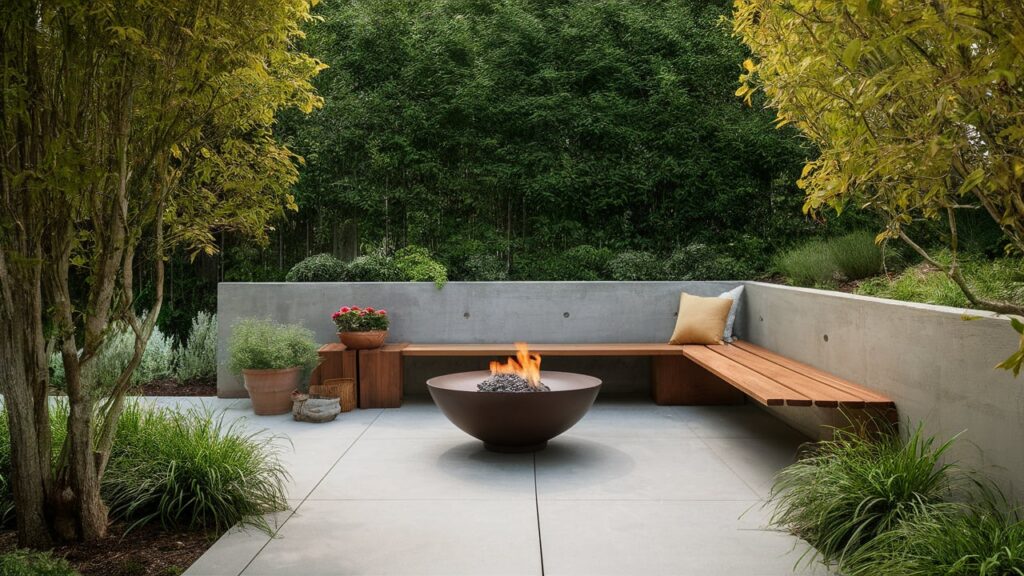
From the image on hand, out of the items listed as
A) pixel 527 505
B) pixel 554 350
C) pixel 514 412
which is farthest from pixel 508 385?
pixel 554 350

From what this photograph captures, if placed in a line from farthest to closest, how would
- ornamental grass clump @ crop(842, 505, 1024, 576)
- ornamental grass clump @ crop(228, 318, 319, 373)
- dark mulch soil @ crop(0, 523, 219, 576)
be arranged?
ornamental grass clump @ crop(228, 318, 319, 373) → dark mulch soil @ crop(0, 523, 219, 576) → ornamental grass clump @ crop(842, 505, 1024, 576)

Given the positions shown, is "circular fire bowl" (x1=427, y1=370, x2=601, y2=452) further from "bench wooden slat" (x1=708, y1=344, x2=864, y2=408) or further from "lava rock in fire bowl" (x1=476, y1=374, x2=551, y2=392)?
"bench wooden slat" (x1=708, y1=344, x2=864, y2=408)

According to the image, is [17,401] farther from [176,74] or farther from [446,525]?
[446,525]

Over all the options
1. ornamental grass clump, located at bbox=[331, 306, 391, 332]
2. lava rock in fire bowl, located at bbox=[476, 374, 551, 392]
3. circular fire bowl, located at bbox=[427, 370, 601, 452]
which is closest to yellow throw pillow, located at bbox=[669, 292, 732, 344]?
circular fire bowl, located at bbox=[427, 370, 601, 452]

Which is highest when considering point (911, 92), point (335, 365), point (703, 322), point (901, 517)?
point (911, 92)

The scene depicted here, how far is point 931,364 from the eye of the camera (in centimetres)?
332

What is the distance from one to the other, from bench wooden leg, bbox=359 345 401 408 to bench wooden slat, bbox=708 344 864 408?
7.95 feet

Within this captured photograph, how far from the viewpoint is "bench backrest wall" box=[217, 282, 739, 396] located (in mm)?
6410

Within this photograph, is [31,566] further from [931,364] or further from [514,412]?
[931,364]

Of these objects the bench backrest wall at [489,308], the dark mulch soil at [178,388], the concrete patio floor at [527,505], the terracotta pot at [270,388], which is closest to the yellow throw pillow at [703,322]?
the bench backrest wall at [489,308]

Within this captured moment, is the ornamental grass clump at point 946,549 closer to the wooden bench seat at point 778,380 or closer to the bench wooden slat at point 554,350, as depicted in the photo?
the wooden bench seat at point 778,380

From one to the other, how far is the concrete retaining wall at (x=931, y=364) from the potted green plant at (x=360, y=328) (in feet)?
9.99

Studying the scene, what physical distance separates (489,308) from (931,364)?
3.72 metres

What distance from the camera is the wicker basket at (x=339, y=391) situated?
18.2ft
